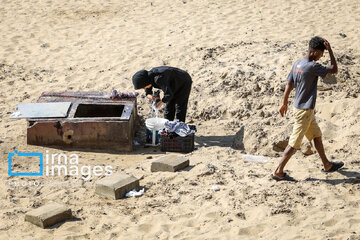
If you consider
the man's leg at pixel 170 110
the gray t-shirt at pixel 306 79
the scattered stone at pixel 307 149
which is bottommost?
the scattered stone at pixel 307 149

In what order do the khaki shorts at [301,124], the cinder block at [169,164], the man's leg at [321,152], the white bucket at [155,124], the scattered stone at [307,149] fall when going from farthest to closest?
the white bucket at [155,124] → the scattered stone at [307,149] → the cinder block at [169,164] → the man's leg at [321,152] → the khaki shorts at [301,124]

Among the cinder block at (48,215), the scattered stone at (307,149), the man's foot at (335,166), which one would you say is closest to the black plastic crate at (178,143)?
the scattered stone at (307,149)

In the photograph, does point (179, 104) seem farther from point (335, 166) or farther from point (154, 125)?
point (335, 166)

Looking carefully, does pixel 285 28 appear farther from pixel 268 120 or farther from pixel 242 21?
pixel 268 120

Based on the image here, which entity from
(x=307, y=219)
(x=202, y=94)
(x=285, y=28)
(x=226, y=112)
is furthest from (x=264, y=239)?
(x=285, y=28)

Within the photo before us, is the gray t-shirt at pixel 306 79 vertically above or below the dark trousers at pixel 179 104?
above

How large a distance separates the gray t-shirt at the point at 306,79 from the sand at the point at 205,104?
0.89 metres

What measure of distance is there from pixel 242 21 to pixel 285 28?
111 centimetres

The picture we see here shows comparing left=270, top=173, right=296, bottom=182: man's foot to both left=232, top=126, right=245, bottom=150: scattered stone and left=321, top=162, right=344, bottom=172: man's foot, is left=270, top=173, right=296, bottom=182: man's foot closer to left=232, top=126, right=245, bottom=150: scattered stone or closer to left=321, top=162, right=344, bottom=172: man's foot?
left=321, top=162, right=344, bottom=172: man's foot

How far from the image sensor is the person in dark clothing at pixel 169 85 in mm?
6645

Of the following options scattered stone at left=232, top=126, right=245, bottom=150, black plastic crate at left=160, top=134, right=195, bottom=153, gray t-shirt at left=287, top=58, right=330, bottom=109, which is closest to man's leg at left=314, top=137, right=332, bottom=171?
gray t-shirt at left=287, top=58, right=330, bottom=109

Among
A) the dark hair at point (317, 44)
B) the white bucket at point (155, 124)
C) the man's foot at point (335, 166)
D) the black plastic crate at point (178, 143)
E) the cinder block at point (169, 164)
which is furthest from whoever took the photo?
the white bucket at point (155, 124)

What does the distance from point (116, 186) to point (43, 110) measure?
2.27 meters

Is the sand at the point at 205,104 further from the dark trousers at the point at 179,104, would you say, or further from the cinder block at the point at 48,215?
the dark trousers at the point at 179,104
